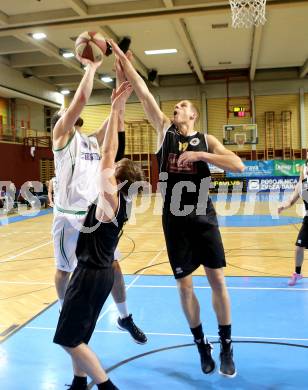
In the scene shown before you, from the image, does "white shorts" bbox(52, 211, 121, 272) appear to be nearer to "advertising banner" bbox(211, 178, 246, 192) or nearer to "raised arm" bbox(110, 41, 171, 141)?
"raised arm" bbox(110, 41, 171, 141)

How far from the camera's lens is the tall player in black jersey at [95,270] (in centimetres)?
254

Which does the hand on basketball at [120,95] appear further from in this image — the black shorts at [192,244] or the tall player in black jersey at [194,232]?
the black shorts at [192,244]

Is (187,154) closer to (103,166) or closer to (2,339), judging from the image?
(103,166)

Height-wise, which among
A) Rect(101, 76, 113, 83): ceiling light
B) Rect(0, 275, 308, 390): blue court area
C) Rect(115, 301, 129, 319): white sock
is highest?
Rect(101, 76, 113, 83): ceiling light

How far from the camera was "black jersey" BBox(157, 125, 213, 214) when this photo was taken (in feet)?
10.8

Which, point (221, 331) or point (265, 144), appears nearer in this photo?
point (221, 331)

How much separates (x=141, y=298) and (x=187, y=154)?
2606 millimetres

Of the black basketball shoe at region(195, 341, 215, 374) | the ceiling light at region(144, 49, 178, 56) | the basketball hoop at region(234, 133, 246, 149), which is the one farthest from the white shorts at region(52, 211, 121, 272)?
the basketball hoop at region(234, 133, 246, 149)

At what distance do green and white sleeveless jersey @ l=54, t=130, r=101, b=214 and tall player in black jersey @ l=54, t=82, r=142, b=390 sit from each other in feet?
2.31

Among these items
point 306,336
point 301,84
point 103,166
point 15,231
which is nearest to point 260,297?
point 306,336

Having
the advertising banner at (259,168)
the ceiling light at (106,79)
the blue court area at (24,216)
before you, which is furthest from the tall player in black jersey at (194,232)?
the ceiling light at (106,79)

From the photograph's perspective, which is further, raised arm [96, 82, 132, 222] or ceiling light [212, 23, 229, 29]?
ceiling light [212, 23, 229, 29]

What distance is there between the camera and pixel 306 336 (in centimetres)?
386

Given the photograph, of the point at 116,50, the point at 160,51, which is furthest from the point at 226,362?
the point at 160,51
